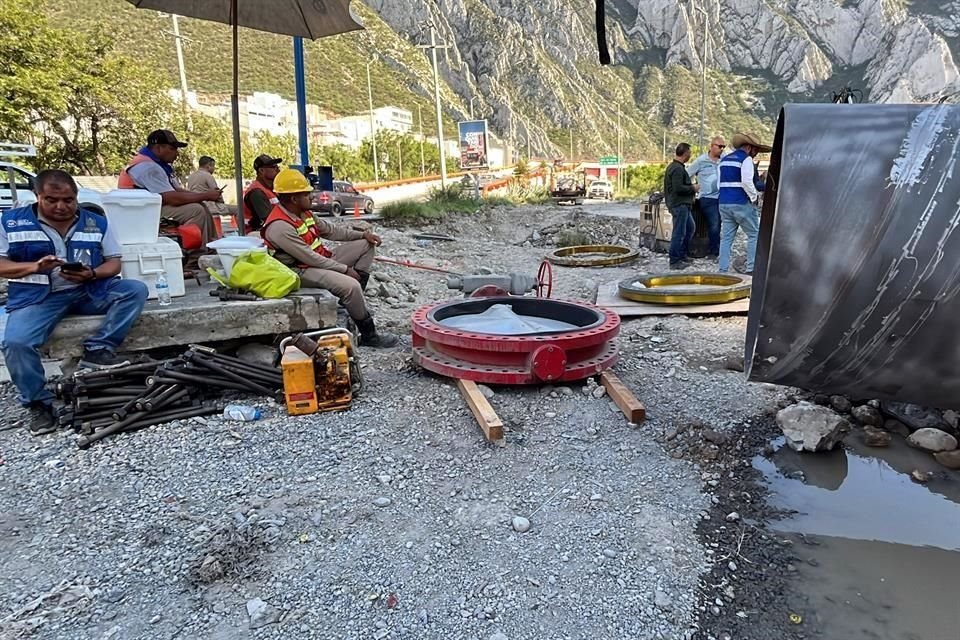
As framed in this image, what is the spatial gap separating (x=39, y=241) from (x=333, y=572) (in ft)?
8.85

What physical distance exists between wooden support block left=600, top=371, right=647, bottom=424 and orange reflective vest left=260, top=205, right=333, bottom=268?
2493 mm

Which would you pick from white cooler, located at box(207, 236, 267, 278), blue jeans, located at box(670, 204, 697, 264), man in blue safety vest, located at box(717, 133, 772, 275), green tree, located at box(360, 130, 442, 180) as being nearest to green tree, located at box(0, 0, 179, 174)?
white cooler, located at box(207, 236, 267, 278)

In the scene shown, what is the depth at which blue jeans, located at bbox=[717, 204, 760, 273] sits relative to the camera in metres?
7.21

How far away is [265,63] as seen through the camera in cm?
5788

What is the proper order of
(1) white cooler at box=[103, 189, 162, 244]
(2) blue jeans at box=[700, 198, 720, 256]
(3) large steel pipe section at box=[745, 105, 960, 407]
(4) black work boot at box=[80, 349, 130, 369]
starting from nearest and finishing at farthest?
1. (3) large steel pipe section at box=[745, 105, 960, 407]
2. (4) black work boot at box=[80, 349, 130, 369]
3. (1) white cooler at box=[103, 189, 162, 244]
4. (2) blue jeans at box=[700, 198, 720, 256]

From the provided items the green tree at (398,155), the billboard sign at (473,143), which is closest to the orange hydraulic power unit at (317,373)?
the billboard sign at (473,143)

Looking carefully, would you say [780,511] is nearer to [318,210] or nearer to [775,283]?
[775,283]

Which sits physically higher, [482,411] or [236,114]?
[236,114]

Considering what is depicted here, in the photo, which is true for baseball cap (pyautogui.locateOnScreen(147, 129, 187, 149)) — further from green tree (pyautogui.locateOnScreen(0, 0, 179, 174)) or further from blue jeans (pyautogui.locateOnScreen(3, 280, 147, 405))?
green tree (pyautogui.locateOnScreen(0, 0, 179, 174))

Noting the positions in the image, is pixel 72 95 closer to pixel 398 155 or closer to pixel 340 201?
pixel 340 201

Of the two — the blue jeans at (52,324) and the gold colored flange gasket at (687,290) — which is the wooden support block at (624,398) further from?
the blue jeans at (52,324)

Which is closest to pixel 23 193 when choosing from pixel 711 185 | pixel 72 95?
pixel 711 185

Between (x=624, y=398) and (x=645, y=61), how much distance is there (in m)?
111

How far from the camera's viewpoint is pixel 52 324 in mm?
3633
